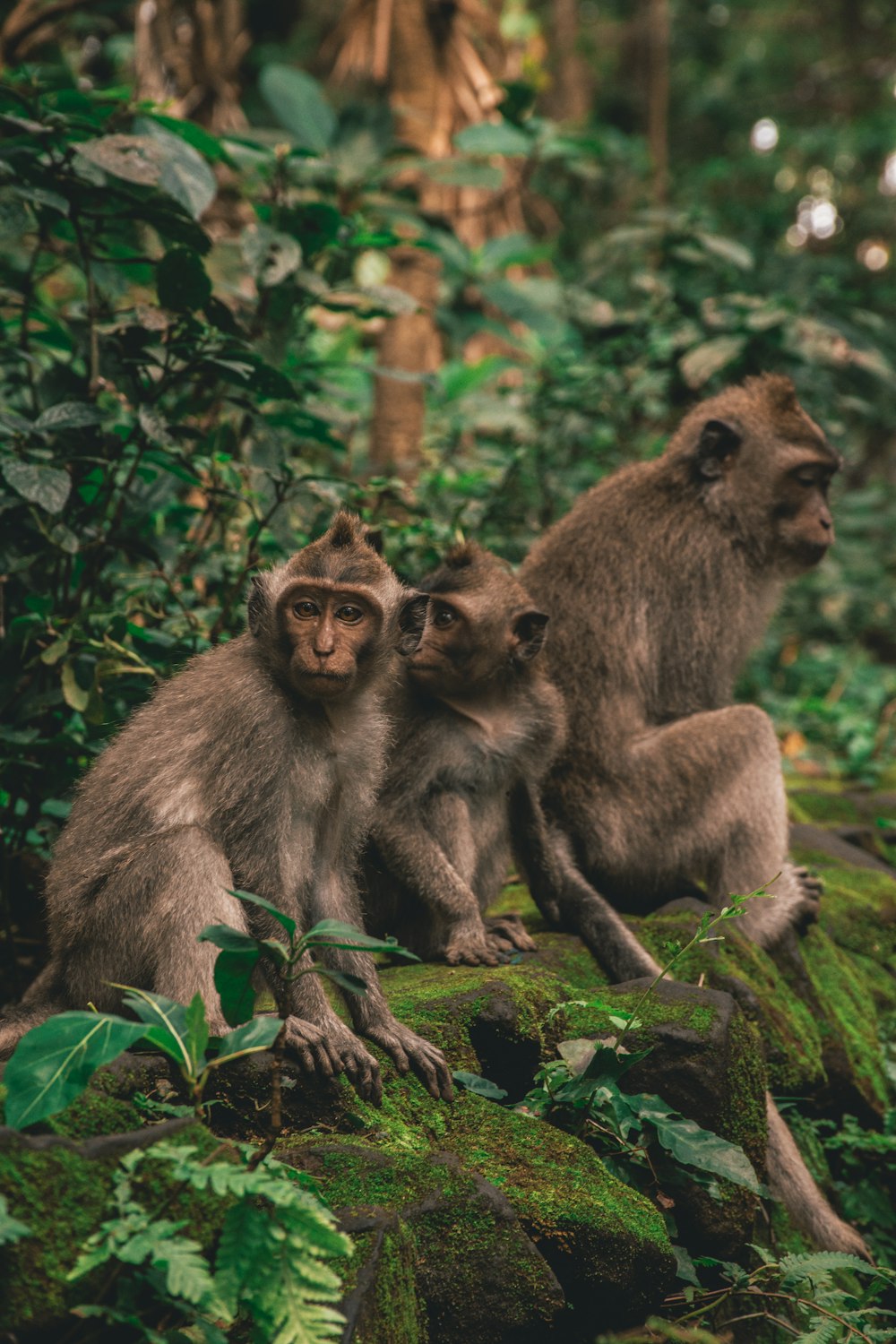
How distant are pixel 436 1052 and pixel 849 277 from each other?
596 inches

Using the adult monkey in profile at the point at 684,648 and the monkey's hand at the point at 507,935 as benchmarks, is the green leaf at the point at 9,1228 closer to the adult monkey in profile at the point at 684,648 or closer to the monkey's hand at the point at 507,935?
the monkey's hand at the point at 507,935

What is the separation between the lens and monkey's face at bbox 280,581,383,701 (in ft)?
12.7

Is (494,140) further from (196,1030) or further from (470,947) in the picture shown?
(196,1030)

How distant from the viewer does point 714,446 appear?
629 centimetres

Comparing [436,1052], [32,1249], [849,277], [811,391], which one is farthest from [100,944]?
[849,277]

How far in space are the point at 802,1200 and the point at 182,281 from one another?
12.5 ft

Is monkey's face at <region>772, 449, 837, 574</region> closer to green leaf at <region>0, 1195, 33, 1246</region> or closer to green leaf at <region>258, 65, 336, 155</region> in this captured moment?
green leaf at <region>258, 65, 336, 155</region>

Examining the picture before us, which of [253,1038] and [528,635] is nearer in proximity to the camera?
[253,1038]

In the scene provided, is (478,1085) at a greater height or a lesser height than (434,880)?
lesser

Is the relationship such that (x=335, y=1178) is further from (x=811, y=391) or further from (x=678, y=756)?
(x=811, y=391)

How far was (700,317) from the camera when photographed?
29.0 feet

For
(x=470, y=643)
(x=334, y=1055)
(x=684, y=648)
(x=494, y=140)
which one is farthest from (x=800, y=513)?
(x=334, y=1055)

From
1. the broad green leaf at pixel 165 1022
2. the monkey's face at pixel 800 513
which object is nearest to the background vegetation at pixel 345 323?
the monkey's face at pixel 800 513

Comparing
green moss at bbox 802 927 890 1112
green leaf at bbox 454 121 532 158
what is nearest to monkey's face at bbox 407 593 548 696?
green moss at bbox 802 927 890 1112
